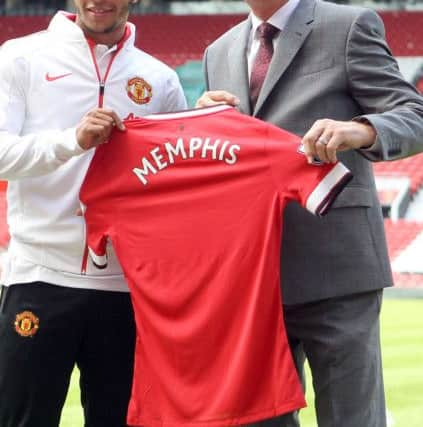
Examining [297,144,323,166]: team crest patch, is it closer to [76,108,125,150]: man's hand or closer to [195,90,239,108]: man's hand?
[195,90,239,108]: man's hand

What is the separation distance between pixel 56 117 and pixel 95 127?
27 centimetres

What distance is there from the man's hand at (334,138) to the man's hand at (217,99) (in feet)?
1.13

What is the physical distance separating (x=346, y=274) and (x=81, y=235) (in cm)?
71

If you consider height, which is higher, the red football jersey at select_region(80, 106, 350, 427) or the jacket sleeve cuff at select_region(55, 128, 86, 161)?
the jacket sleeve cuff at select_region(55, 128, 86, 161)

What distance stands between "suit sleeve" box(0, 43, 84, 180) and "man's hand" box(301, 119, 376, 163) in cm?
61

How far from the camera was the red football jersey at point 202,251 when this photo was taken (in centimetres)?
274

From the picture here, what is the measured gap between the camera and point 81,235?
9.75 feet

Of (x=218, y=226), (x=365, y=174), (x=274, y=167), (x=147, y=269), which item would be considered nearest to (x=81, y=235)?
(x=147, y=269)

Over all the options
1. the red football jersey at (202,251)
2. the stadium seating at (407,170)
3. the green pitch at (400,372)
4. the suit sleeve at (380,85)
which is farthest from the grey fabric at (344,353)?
the stadium seating at (407,170)

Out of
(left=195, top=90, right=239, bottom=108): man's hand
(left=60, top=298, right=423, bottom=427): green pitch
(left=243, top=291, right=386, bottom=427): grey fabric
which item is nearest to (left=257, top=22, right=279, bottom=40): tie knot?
(left=195, top=90, right=239, bottom=108): man's hand

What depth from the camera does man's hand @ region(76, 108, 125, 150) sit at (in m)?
2.74

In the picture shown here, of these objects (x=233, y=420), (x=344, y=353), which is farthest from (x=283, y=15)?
(x=233, y=420)

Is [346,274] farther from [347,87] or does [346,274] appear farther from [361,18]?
[361,18]

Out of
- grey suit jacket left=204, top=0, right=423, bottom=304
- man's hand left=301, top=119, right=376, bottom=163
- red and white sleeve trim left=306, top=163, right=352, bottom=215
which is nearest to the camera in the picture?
man's hand left=301, top=119, right=376, bottom=163
